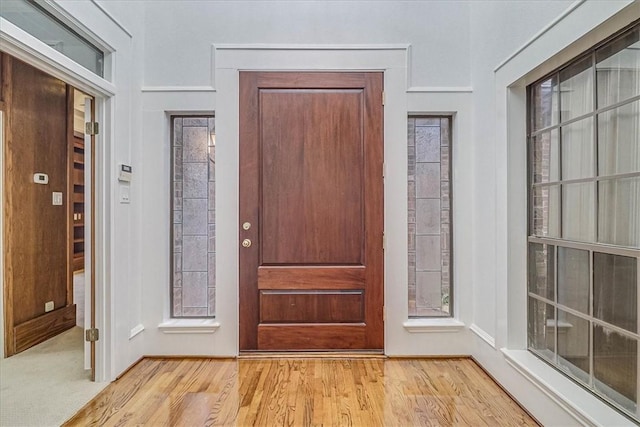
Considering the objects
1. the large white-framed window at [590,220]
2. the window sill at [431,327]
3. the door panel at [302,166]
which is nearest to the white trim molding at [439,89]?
the door panel at [302,166]

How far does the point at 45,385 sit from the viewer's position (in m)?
2.40

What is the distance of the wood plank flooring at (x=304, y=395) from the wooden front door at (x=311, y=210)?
10.6 inches

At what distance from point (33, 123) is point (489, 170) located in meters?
3.63

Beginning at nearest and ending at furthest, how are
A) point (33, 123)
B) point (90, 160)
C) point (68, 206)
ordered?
point (90, 160) < point (33, 123) < point (68, 206)

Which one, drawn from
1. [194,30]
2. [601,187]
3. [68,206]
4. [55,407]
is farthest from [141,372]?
[601,187]

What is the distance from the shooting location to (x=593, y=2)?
5.21 ft

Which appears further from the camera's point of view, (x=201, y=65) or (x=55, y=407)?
(x=201, y=65)

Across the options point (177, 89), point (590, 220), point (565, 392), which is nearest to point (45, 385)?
point (177, 89)

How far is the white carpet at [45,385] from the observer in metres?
2.06

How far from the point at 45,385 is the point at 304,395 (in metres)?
1.65

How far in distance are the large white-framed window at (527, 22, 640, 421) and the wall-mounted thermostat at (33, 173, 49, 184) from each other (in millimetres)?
3768

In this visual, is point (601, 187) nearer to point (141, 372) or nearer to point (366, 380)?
point (366, 380)

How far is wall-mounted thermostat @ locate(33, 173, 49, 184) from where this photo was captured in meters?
3.17

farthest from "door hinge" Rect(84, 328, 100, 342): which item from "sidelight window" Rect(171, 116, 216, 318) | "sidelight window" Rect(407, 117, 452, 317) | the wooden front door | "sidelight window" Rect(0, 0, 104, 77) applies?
"sidelight window" Rect(407, 117, 452, 317)
